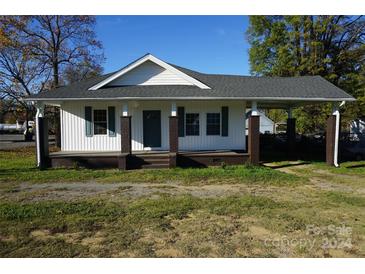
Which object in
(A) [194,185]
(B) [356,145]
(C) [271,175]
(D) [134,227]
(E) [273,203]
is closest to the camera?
(D) [134,227]

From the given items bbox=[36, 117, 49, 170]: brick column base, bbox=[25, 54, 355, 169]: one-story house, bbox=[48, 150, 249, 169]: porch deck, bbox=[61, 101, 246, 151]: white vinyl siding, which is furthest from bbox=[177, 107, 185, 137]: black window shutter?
bbox=[36, 117, 49, 170]: brick column base

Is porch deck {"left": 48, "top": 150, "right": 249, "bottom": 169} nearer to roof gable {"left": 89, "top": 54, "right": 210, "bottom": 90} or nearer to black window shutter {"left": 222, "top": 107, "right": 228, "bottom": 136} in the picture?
black window shutter {"left": 222, "top": 107, "right": 228, "bottom": 136}

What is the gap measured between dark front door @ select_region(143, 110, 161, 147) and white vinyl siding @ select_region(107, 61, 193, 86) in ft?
4.88

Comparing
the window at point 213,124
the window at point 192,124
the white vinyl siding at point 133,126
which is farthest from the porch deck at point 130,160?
the window at point 213,124

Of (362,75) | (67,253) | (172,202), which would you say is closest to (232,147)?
(172,202)

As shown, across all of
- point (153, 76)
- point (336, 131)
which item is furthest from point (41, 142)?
point (336, 131)

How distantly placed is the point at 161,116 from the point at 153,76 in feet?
6.35

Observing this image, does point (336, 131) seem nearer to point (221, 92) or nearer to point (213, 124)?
point (221, 92)

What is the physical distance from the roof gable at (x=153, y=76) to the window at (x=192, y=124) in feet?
5.19

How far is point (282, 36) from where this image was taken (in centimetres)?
2531

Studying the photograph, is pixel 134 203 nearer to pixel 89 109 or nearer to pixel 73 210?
pixel 73 210

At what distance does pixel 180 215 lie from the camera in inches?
228

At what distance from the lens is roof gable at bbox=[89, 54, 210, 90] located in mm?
13117

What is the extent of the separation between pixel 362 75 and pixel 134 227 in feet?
80.1
